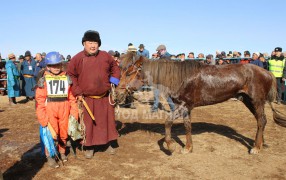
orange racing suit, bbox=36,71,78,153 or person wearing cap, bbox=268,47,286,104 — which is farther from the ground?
person wearing cap, bbox=268,47,286,104

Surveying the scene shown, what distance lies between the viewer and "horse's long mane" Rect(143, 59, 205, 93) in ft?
16.4

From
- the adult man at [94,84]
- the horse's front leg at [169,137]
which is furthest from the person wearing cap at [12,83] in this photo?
the horse's front leg at [169,137]

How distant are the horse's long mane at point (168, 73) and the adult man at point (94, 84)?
2.13ft

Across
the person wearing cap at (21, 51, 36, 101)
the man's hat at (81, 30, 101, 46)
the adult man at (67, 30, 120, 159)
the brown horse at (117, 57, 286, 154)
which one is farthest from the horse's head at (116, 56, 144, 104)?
the person wearing cap at (21, 51, 36, 101)

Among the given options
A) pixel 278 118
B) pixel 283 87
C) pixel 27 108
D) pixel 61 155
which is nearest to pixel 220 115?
pixel 278 118

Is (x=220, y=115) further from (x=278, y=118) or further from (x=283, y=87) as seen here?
(x=283, y=87)

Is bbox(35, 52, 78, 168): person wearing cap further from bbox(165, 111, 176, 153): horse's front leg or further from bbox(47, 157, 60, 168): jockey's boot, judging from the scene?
bbox(165, 111, 176, 153): horse's front leg

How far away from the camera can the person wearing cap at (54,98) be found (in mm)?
4043

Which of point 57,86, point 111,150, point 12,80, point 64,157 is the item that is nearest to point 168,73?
point 111,150

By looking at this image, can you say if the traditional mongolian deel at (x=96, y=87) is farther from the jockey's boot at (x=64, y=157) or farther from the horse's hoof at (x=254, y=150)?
the horse's hoof at (x=254, y=150)

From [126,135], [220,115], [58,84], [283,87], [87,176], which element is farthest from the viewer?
[283,87]

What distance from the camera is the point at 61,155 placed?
450cm

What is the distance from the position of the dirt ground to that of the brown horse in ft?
1.32

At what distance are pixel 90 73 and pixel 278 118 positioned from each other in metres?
4.31
